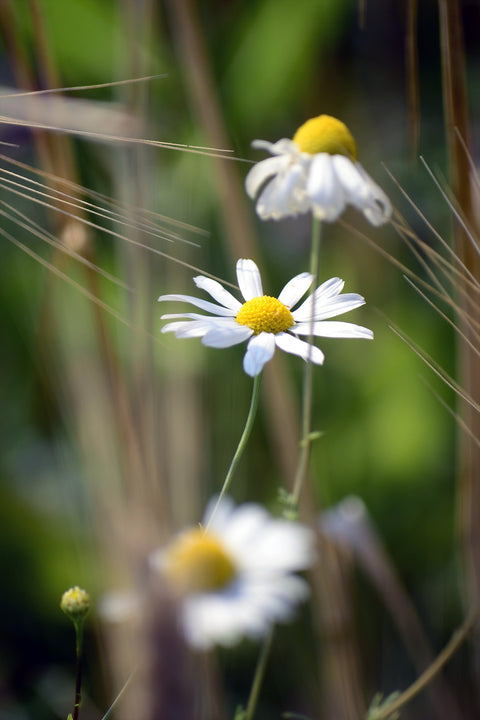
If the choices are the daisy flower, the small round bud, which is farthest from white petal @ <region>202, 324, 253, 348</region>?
the small round bud

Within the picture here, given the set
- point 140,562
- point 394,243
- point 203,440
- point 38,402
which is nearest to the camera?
point 140,562

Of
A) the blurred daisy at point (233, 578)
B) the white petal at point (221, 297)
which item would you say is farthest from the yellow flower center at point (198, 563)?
the white petal at point (221, 297)

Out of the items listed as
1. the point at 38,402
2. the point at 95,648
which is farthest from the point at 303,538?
the point at 38,402

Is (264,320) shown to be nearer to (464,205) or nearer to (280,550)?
(280,550)

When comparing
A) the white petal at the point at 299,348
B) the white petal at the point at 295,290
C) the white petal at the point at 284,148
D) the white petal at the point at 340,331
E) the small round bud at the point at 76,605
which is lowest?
the small round bud at the point at 76,605

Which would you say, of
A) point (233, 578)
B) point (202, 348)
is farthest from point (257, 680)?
point (202, 348)

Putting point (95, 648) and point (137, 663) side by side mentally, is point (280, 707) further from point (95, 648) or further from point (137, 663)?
point (137, 663)

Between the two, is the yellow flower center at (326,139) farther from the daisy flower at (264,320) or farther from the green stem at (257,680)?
the green stem at (257,680)
